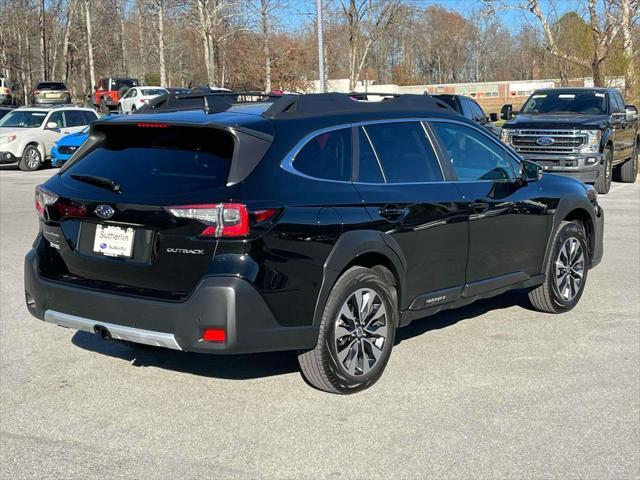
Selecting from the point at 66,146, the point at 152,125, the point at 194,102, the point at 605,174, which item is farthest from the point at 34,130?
the point at 152,125

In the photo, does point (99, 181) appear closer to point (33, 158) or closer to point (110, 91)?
point (33, 158)

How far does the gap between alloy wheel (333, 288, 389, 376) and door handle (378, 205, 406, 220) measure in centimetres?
49

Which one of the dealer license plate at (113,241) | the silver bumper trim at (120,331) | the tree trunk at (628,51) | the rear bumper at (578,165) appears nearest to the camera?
the silver bumper trim at (120,331)

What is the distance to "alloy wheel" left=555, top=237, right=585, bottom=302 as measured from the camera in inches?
271

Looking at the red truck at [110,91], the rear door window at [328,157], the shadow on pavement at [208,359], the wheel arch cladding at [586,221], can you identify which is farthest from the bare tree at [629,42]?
the red truck at [110,91]

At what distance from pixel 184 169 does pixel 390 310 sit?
1618 millimetres

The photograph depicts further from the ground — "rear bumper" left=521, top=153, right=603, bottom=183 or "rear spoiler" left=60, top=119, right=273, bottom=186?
"rear spoiler" left=60, top=119, right=273, bottom=186

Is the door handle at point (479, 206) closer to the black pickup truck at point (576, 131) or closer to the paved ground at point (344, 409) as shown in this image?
the paved ground at point (344, 409)

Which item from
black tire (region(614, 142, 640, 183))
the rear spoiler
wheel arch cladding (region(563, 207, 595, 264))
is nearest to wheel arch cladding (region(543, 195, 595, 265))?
wheel arch cladding (region(563, 207, 595, 264))

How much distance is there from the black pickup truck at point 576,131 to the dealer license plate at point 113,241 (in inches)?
471

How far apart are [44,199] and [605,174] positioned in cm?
1294

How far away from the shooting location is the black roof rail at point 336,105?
494 cm

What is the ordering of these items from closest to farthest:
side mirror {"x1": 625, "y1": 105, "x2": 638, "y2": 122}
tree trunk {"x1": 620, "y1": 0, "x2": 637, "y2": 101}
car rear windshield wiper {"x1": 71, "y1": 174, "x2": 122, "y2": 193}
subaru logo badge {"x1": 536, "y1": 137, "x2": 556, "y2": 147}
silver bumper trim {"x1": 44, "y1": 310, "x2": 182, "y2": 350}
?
silver bumper trim {"x1": 44, "y1": 310, "x2": 182, "y2": 350} → car rear windshield wiper {"x1": 71, "y1": 174, "x2": 122, "y2": 193} → subaru logo badge {"x1": 536, "y1": 137, "x2": 556, "y2": 147} → side mirror {"x1": 625, "y1": 105, "x2": 638, "y2": 122} → tree trunk {"x1": 620, "y1": 0, "x2": 637, "y2": 101}

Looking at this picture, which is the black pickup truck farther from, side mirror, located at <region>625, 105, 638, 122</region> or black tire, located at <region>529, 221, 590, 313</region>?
black tire, located at <region>529, 221, 590, 313</region>
